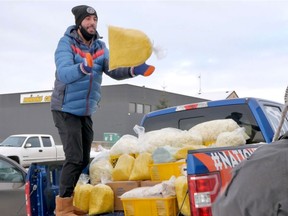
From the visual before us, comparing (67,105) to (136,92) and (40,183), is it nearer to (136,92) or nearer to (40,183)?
(40,183)

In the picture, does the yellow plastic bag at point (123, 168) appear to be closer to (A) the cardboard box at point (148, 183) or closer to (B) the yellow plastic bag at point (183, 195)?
(A) the cardboard box at point (148, 183)

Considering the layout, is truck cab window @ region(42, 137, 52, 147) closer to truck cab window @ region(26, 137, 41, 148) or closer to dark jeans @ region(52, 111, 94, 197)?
truck cab window @ region(26, 137, 41, 148)

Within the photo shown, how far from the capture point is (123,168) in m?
3.94

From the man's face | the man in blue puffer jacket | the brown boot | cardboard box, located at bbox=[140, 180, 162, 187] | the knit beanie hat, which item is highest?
the knit beanie hat

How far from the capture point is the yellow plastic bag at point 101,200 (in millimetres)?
3736

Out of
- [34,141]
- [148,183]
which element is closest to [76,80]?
[148,183]

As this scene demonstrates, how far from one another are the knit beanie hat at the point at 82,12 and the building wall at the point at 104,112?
32.3m

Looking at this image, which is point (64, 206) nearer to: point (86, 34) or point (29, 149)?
point (86, 34)

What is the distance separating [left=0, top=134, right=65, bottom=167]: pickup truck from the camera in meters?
19.2

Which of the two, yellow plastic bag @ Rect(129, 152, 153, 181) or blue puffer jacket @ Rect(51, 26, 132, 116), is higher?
blue puffer jacket @ Rect(51, 26, 132, 116)

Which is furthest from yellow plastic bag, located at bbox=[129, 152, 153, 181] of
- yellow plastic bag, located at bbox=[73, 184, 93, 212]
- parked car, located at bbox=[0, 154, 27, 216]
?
parked car, located at bbox=[0, 154, 27, 216]

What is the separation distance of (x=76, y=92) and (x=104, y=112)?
121ft

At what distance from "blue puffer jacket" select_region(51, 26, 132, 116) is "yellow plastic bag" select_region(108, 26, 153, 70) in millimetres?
613

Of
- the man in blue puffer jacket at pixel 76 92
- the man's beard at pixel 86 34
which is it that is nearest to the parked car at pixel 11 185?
the man in blue puffer jacket at pixel 76 92
